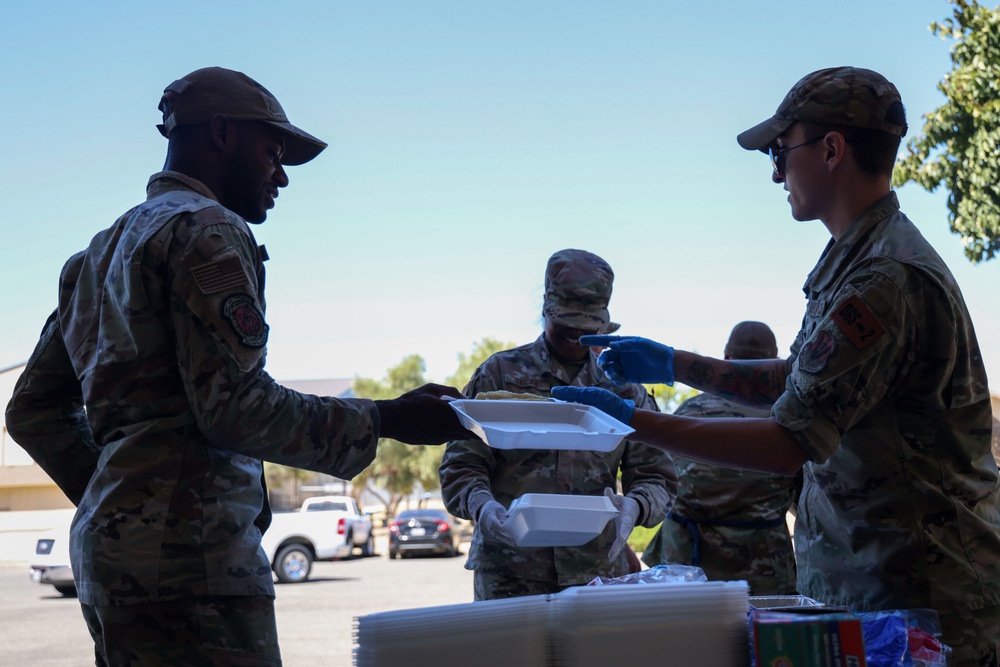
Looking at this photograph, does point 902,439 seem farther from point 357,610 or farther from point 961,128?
point 357,610

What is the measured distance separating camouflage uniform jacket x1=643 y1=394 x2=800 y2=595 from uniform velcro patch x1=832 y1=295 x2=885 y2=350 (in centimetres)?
269

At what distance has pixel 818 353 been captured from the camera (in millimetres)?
2176

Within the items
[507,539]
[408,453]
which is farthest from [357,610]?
[408,453]

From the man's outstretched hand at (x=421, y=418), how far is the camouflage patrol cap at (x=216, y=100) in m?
0.78

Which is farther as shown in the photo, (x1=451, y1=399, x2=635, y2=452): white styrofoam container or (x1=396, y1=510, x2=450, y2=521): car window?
(x1=396, y1=510, x2=450, y2=521): car window

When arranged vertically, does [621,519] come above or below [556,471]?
below

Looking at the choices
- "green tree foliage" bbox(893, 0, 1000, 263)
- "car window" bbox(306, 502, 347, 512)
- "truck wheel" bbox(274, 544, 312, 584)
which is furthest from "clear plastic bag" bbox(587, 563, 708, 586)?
→ "car window" bbox(306, 502, 347, 512)

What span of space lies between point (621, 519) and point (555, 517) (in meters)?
0.65

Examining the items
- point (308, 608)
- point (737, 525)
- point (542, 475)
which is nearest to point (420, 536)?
point (308, 608)

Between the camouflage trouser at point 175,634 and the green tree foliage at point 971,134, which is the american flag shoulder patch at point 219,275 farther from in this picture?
the green tree foliage at point 971,134

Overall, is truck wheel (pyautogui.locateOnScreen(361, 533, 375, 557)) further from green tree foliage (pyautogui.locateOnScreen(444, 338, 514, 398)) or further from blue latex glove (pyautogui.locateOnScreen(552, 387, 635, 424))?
blue latex glove (pyautogui.locateOnScreen(552, 387, 635, 424))

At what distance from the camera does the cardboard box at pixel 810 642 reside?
5.46ft

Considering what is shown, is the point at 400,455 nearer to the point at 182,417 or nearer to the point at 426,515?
the point at 426,515

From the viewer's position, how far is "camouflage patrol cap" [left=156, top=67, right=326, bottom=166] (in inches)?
95.0
